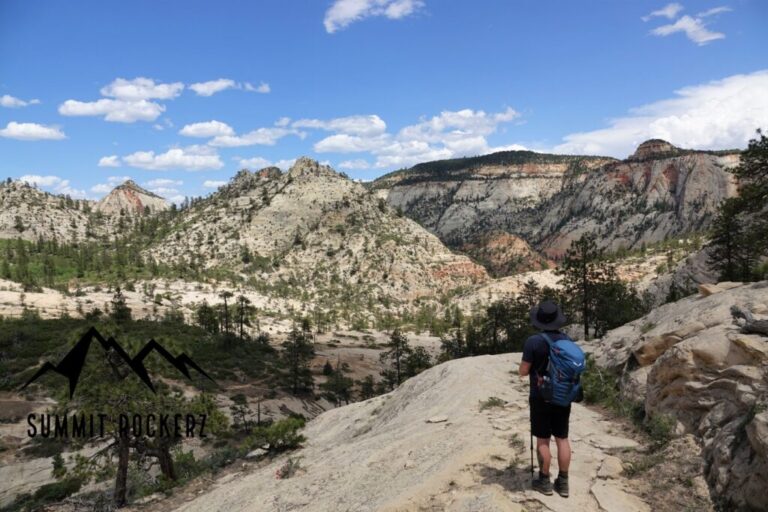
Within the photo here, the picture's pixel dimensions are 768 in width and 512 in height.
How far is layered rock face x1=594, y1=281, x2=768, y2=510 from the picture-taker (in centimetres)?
670

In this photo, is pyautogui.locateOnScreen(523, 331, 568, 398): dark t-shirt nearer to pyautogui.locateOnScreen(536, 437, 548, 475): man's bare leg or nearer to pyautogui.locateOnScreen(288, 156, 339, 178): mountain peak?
pyautogui.locateOnScreen(536, 437, 548, 475): man's bare leg

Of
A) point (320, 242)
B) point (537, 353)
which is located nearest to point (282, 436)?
point (537, 353)

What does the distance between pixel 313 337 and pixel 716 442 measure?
9120 cm

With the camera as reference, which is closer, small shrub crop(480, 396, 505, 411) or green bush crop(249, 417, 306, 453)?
small shrub crop(480, 396, 505, 411)

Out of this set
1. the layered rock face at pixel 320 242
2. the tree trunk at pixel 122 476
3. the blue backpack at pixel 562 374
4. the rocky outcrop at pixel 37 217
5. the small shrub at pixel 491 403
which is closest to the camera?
the blue backpack at pixel 562 374

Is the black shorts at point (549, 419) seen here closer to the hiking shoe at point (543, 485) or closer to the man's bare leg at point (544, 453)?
the man's bare leg at point (544, 453)

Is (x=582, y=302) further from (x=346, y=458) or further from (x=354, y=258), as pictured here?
(x=354, y=258)

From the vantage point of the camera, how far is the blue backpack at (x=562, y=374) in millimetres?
6996

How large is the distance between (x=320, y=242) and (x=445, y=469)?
142483mm

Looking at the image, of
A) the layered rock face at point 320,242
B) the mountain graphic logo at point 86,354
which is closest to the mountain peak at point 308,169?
the layered rock face at point 320,242

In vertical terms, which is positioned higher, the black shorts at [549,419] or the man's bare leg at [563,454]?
the black shorts at [549,419]

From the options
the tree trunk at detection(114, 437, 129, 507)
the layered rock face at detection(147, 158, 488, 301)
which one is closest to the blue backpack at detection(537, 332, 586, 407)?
the tree trunk at detection(114, 437, 129, 507)

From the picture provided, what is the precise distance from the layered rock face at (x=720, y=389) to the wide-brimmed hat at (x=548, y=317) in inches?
116

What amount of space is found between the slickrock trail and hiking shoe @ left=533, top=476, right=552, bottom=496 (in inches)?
2.9
